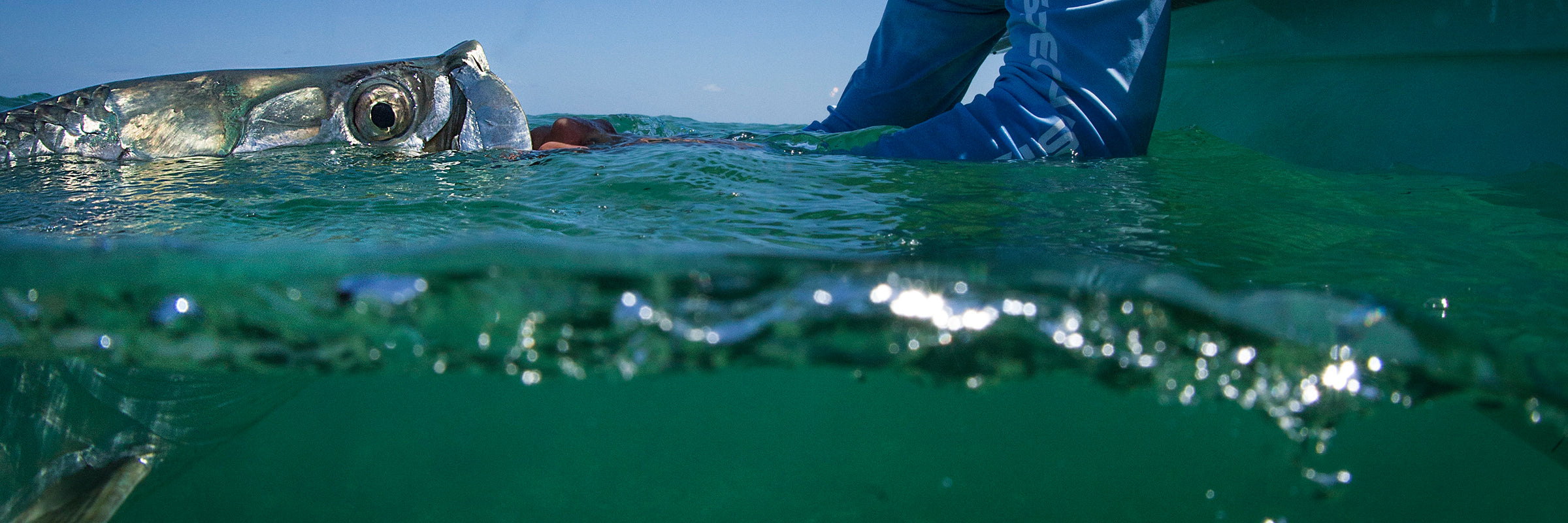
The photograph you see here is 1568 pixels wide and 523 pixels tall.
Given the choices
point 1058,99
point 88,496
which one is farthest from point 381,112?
point 1058,99

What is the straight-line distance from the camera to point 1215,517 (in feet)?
6.23

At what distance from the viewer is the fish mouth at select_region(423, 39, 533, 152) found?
10.3ft

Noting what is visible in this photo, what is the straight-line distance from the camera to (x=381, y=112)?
3061 mm

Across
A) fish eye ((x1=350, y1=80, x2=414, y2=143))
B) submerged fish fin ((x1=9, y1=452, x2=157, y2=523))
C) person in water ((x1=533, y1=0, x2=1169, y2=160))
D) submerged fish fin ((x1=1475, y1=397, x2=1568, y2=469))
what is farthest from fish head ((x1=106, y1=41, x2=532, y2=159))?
submerged fish fin ((x1=1475, y1=397, x2=1568, y2=469))

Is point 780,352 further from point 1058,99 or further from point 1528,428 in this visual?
point 1058,99

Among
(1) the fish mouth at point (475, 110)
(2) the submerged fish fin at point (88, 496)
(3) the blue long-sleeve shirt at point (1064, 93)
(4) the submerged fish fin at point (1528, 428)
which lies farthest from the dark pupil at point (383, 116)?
(4) the submerged fish fin at point (1528, 428)

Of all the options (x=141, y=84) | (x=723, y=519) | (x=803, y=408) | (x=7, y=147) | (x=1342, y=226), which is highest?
(x=141, y=84)

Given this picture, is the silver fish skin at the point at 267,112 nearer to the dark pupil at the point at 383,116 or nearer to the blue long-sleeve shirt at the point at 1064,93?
the dark pupil at the point at 383,116

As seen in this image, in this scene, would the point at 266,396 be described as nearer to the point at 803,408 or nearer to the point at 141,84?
the point at 803,408

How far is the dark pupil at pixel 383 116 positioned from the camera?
3.04m

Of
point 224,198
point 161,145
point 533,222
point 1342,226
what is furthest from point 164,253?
point 1342,226

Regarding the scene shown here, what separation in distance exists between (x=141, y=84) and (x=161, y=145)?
0.69 ft

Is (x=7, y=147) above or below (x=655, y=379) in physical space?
above

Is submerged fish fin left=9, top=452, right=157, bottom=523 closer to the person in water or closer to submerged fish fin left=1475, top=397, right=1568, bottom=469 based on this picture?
the person in water
